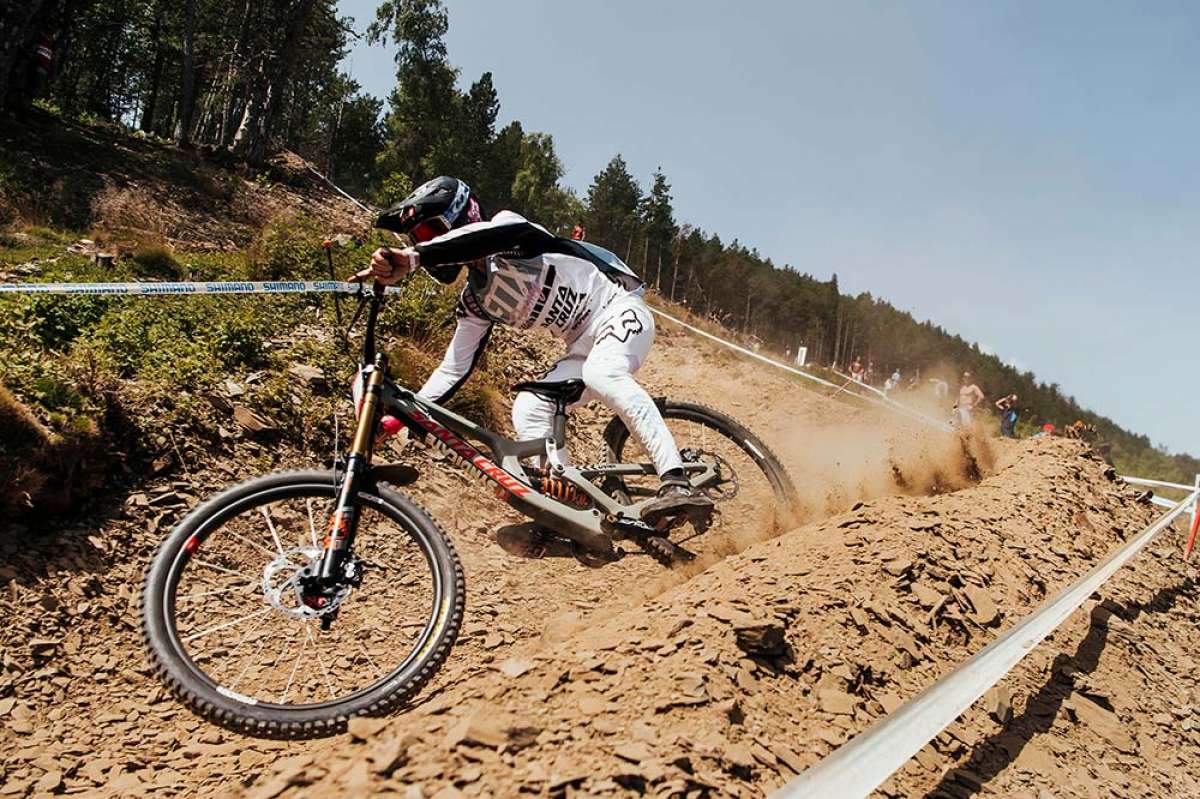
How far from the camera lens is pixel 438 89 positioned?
49.8 metres

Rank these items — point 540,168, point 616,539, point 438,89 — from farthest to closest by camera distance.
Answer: point 540,168 < point 438,89 < point 616,539

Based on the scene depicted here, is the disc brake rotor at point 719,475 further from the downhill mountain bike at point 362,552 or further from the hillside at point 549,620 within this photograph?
the hillside at point 549,620

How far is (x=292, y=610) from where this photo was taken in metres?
3.14

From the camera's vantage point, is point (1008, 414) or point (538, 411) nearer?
point (538, 411)

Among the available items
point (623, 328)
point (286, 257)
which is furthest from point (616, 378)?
point (286, 257)

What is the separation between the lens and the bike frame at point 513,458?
371cm

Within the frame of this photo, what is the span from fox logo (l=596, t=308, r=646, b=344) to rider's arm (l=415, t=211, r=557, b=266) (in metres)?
0.73

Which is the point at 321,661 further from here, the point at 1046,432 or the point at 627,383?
the point at 1046,432

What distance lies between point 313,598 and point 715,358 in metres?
12.6

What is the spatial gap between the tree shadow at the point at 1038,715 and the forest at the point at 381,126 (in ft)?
65.2

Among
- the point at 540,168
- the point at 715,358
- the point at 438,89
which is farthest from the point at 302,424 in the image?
the point at 540,168

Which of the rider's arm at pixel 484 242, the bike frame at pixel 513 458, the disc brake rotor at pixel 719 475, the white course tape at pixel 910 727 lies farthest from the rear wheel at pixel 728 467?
the white course tape at pixel 910 727

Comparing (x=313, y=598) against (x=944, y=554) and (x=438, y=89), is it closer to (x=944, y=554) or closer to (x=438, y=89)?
(x=944, y=554)

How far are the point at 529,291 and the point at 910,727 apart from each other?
338 cm
